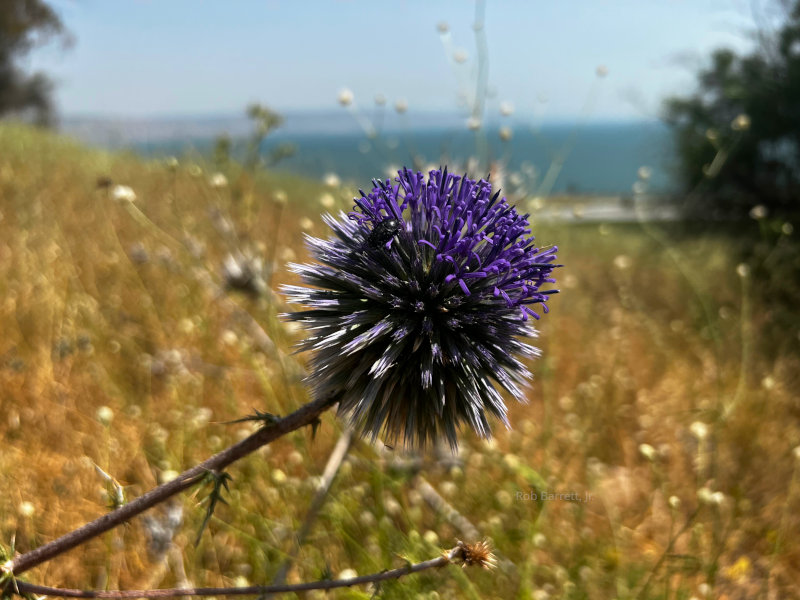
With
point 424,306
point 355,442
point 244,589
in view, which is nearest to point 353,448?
point 355,442

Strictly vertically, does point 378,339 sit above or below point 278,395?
above

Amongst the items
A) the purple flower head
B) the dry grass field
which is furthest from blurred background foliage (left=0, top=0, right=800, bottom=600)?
the purple flower head

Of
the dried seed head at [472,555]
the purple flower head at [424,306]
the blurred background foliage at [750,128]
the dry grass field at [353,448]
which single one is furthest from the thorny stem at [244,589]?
the blurred background foliage at [750,128]

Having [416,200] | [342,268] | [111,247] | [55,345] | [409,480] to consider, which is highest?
[416,200]

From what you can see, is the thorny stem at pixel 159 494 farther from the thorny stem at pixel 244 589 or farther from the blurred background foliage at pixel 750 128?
the blurred background foliage at pixel 750 128

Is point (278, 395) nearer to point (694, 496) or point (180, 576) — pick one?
point (180, 576)

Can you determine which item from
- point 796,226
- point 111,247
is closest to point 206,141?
point 111,247
